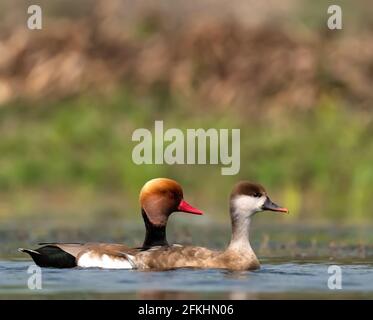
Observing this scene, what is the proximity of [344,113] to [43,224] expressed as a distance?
262 inches

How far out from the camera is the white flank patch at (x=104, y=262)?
11836 mm

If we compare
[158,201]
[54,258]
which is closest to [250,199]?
[158,201]

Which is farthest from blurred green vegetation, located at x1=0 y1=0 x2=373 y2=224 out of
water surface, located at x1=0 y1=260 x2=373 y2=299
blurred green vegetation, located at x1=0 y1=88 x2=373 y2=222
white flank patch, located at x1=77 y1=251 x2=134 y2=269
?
white flank patch, located at x1=77 y1=251 x2=134 y2=269

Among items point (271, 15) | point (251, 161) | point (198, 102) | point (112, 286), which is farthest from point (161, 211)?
point (271, 15)

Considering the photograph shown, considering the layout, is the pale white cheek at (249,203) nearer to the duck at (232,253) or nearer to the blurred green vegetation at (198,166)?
the duck at (232,253)

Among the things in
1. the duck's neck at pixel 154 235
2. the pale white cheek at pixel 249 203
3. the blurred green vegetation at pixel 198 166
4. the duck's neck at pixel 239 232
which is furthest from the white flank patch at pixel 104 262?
the blurred green vegetation at pixel 198 166

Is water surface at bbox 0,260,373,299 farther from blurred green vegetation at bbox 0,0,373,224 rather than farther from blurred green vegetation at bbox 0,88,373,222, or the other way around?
blurred green vegetation at bbox 0,88,373,222

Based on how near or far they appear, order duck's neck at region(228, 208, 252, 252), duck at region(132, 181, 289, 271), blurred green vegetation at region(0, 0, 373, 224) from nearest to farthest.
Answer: duck at region(132, 181, 289, 271)
duck's neck at region(228, 208, 252, 252)
blurred green vegetation at region(0, 0, 373, 224)

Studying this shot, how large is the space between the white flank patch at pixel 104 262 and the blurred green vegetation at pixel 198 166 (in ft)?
17.7

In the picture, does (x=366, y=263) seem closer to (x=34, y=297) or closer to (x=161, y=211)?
(x=161, y=211)

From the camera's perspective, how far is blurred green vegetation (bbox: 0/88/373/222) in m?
19.0

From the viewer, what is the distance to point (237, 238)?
11992mm

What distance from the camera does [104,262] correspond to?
39.0ft

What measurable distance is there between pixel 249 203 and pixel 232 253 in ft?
1.39
